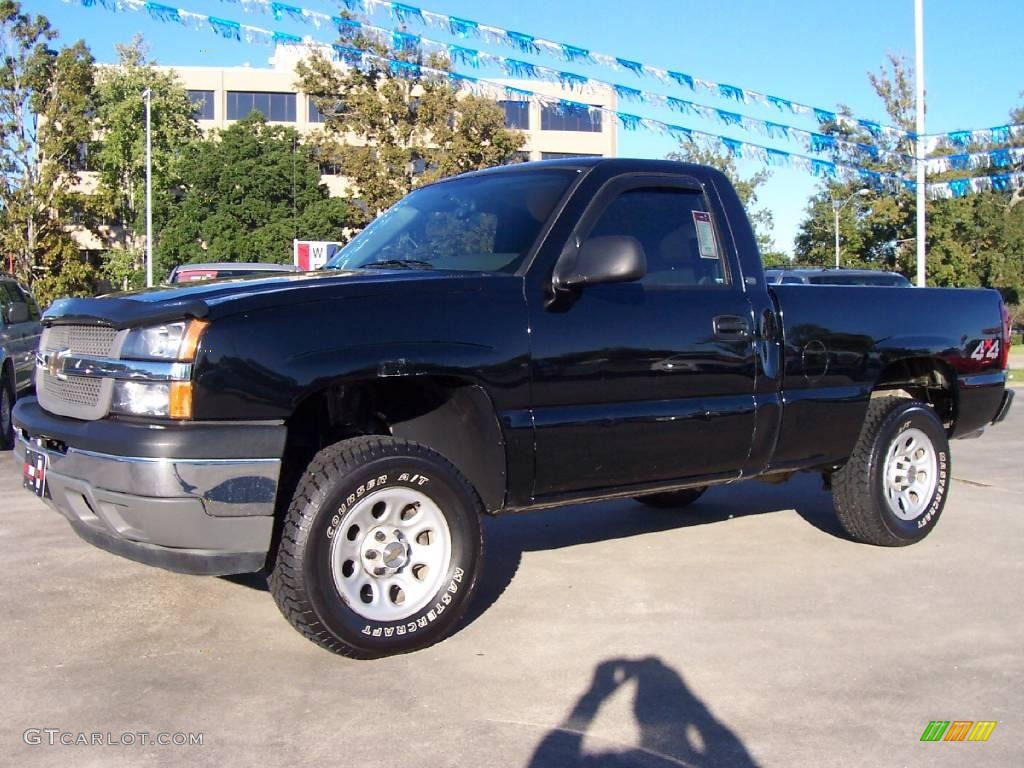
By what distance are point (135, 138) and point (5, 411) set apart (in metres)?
43.4

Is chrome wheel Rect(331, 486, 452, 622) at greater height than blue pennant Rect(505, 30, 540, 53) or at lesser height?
Answer: lesser

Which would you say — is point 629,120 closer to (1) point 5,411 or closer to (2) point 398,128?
Answer: (1) point 5,411

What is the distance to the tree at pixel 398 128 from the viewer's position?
124 ft

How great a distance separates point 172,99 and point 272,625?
52.9 m

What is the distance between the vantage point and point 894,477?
604 centimetres

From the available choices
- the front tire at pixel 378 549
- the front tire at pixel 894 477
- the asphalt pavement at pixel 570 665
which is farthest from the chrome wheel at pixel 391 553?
the front tire at pixel 894 477

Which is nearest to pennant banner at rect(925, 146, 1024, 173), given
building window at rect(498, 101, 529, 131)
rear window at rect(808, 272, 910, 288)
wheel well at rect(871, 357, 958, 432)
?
rear window at rect(808, 272, 910, 288)

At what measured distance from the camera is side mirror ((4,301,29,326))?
9.75 meters

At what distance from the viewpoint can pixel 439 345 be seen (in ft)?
13.5

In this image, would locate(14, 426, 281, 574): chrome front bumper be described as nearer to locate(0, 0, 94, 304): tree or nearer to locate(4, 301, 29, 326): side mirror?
locate(4, 301, 29, 326): side mirror

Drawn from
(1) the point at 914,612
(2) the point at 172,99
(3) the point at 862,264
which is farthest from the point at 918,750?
(2) the point at 172,99

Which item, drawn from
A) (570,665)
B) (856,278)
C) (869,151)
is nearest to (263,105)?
(869,151)

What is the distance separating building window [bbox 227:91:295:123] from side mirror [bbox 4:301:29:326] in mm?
53861

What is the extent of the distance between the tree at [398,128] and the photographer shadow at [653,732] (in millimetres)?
34407
